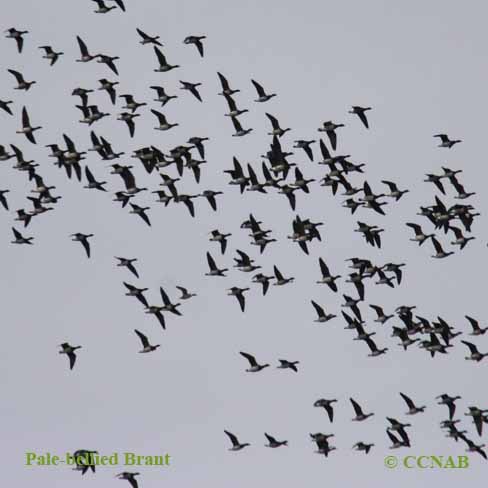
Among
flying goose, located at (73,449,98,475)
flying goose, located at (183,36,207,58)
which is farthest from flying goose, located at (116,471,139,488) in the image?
flying goose, located at (183,36,207,58)

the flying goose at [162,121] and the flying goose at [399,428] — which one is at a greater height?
the flying goose at [162,121]

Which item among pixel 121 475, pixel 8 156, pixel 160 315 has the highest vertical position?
pixel 8 156

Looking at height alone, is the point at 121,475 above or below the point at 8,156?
below

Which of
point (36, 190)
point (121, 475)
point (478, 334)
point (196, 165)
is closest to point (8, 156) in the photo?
point (36, 190)

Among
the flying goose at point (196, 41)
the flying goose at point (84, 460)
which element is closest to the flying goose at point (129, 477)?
the flying goose at point (84, 460)

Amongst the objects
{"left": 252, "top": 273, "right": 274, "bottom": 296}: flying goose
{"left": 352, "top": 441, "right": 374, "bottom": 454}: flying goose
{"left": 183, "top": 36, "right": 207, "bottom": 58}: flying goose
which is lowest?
{"left": 352, "top": 441, "right": 374, "bottom": 454}: flying goose

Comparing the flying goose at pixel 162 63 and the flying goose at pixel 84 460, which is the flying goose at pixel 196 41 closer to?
the flying goose at pixel 162 63

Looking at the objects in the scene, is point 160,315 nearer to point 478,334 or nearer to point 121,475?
point 121,475

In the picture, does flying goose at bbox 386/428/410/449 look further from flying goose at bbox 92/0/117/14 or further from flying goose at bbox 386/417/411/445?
flying goose at bbox 92/0/117/14

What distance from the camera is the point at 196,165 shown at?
101750mm

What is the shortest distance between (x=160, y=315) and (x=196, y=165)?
719 centimetres

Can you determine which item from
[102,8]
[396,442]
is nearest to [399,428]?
[396,442]

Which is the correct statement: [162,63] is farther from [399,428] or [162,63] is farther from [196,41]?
[399,428]

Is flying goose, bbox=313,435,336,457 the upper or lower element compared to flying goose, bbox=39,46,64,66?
lower
